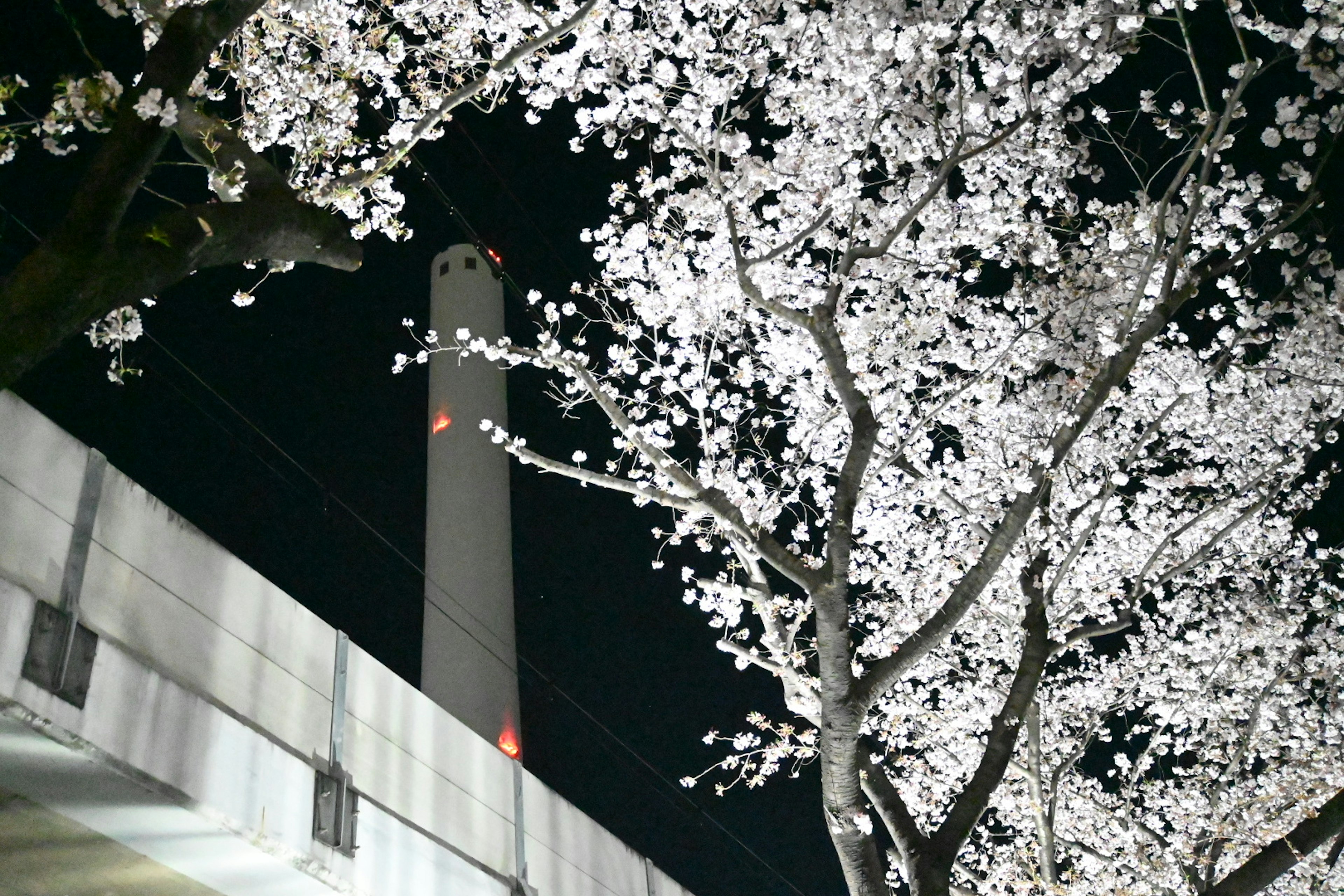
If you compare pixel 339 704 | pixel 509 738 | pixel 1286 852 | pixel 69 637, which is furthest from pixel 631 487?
pixel 509 738

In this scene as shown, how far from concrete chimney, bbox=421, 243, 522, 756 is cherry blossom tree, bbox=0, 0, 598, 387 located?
1146cm

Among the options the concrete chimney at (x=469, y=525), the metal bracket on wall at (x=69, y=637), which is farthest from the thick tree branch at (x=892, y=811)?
the concrete chimney at (x=469, y=525)

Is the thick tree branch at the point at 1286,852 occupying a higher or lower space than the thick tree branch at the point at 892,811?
lower

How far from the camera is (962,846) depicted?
7520mm

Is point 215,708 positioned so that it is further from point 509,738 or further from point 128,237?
point 509,738

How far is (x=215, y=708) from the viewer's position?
6605 mm

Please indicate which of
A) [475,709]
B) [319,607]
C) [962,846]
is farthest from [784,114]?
[319,607]

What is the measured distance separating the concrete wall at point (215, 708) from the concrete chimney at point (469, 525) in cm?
860

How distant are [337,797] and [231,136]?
4270 mm

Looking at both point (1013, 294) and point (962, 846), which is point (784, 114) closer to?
point (1013, 294)

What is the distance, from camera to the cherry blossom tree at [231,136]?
4316 mm

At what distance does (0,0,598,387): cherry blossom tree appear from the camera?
14.2ft

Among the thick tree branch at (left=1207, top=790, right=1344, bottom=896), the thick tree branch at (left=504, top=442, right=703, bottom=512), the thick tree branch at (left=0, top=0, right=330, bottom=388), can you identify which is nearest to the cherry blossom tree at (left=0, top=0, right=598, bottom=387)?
the thick tree branch at (left=0, top=0, right=330, bottom=388)

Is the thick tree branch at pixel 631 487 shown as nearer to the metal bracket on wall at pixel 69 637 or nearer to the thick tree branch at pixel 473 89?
the thick tree branch at pixel 473 89
